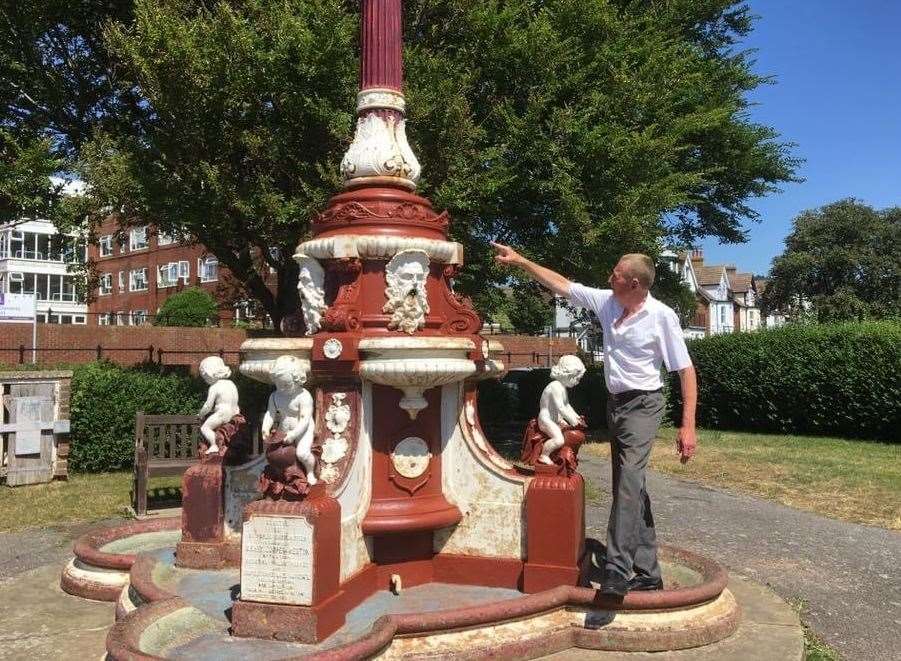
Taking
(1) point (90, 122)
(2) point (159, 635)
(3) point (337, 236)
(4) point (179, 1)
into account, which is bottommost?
(2) point (159, 635)

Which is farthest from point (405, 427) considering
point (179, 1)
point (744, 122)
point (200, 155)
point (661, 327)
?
point (744, 122)

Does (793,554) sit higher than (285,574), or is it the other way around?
(285,574)

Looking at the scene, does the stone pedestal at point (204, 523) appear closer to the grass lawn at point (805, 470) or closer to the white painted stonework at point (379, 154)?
the white painted stonework at point (379, 154)

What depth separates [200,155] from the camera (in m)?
11.8

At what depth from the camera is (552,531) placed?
480 centimetres

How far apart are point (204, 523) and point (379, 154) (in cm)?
284

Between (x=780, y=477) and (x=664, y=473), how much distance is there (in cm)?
175

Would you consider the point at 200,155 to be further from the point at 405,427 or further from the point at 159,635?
the point at 159,635

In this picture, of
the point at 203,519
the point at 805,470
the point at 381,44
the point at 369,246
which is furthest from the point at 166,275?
the point at 369,246

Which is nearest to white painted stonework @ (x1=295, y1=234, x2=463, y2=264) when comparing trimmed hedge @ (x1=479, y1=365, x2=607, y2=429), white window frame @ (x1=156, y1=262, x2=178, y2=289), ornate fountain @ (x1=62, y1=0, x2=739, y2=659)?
ornate fountain @ (x1=62, y1=0, x2=739, y2=659)

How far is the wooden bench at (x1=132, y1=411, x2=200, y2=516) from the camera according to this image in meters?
9.02

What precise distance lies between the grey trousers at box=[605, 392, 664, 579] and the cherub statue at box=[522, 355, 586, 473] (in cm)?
41

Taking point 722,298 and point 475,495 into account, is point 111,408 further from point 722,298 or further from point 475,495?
point 722,298

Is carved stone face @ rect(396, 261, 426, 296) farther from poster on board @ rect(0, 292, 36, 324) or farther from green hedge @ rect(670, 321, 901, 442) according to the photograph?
poster on board @ rect(0, 292, 36, 324)
